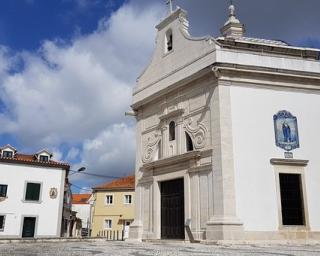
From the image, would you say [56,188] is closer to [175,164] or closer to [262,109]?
[175,164]

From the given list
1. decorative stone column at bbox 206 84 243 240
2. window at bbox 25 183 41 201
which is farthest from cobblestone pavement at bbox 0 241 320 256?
window at bbox 25 183 41 201

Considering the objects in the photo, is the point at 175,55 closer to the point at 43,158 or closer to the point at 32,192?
the point at 32,192

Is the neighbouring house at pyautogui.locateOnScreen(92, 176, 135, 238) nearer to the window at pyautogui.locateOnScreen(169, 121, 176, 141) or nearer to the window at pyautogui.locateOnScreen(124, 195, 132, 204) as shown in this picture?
the window at pyautogui.locateOnScreen(124, 195, 132, 204)

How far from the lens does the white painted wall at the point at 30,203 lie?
30.3 meters

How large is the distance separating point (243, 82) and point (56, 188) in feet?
64.2

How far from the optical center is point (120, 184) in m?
44.2

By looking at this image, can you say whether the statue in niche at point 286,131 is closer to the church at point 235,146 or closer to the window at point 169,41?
the church at point 235,146

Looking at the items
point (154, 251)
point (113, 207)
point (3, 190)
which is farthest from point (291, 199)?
point (113, 207)

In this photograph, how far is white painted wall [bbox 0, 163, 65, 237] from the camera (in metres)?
30.3

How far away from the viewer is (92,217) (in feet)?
145

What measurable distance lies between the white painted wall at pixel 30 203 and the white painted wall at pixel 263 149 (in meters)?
19.1

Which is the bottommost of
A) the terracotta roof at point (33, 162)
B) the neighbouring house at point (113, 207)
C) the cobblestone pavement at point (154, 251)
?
the cobblestone pavement at point (154, 251)

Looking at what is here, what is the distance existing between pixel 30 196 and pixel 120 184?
46.6 ft

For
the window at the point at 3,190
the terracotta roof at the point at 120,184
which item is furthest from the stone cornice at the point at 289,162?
the terracotta roof at the point at 120,184
